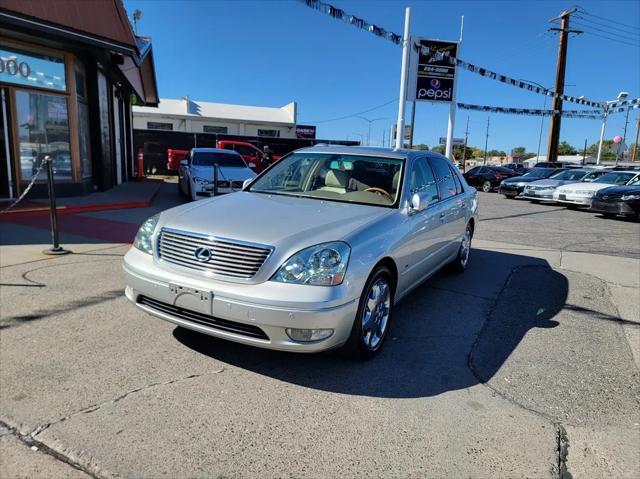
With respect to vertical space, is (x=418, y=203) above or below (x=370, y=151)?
below

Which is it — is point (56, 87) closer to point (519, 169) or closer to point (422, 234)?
point (422, 234)

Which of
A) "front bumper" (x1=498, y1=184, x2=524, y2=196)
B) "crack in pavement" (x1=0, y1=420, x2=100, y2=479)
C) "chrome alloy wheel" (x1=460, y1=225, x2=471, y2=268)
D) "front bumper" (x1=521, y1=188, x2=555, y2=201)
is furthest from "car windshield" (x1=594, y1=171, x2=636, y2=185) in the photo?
"crack in pavement" (x1=0, y1=420, x2=100, y2=479)

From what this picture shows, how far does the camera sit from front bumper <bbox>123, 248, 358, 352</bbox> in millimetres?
2855

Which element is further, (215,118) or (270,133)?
(270,133)

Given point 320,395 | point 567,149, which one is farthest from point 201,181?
point 567,149

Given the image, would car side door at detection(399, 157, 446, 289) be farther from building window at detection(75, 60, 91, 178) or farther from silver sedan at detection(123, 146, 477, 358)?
building window at detection(75, 60, 91, 178)

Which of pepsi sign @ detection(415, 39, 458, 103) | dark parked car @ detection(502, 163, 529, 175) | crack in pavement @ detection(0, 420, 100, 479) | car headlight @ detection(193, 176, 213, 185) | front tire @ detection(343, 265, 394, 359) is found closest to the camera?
crack in pavement @ detection(0, 420, 100, 479)

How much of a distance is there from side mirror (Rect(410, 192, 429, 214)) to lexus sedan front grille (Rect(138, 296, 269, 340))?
1834 millimetres

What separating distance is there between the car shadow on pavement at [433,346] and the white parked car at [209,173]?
6755 mm

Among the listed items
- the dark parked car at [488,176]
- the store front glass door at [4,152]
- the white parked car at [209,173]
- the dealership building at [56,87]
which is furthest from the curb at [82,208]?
the dark parked car at [488,176]

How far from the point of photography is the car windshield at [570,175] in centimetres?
1856

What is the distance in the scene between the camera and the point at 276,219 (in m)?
3.48

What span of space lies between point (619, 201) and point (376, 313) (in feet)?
43.2

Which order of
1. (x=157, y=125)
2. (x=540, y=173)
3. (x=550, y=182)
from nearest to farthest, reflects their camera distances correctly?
1. (x=550, y=182)
2. (x=540, y=173)
3. (x=157, y=125)
